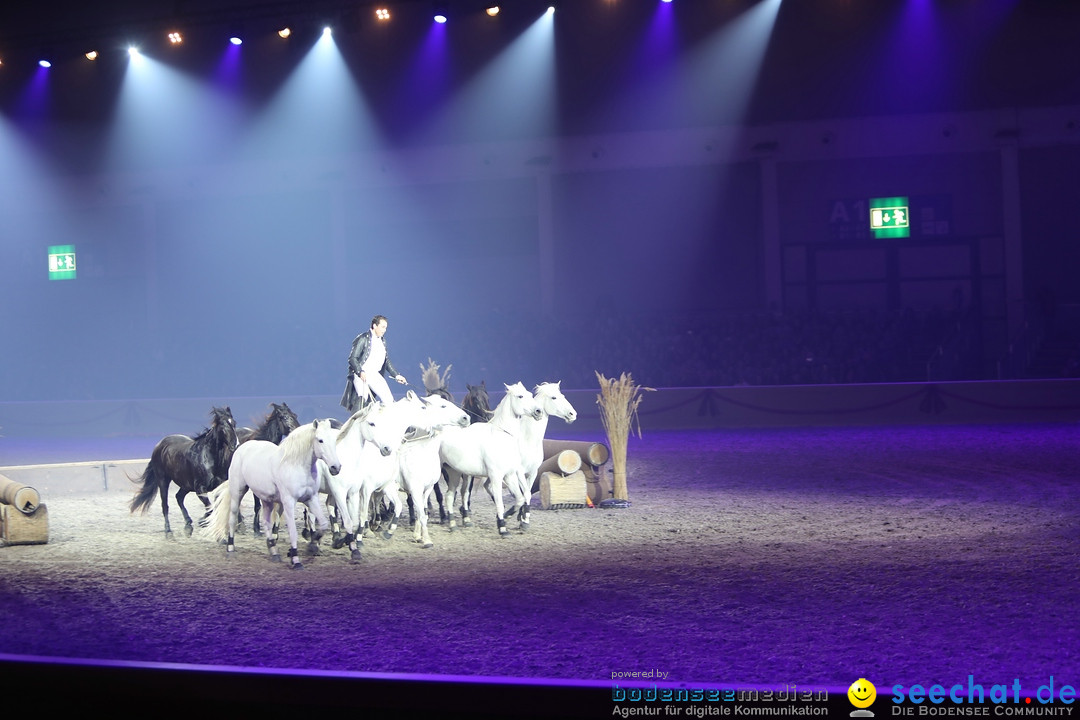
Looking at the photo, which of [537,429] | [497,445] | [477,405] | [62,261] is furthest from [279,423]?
[62,261]

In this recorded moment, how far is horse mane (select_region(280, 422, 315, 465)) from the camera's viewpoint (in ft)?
25.2

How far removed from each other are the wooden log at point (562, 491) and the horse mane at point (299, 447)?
3.55m

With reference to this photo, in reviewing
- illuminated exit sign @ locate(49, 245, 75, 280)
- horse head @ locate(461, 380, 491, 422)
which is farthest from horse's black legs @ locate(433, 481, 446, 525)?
illuminated exit sign @ locate(49, 245, 75, 280)

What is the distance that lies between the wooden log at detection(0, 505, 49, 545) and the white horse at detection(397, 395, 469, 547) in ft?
11.2

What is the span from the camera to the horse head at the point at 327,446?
7461 mm

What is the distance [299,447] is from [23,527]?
3.35m

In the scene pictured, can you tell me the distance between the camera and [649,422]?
19.4 m

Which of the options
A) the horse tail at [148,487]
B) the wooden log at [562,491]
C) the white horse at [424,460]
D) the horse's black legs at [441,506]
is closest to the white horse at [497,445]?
the white horse at [424,460]

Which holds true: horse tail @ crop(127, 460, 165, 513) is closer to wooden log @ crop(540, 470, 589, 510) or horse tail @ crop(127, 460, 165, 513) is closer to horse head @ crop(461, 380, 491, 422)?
horse head @ crop(461, 380, 491, 422)

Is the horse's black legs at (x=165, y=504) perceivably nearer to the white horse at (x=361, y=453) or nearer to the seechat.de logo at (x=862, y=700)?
the white horse at (x=361, y=453)

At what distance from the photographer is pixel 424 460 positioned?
877 centimetres

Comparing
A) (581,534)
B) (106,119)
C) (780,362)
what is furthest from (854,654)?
(106,119)

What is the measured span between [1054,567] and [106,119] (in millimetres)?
26827

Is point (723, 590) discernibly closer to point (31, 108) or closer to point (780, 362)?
point (780, 362)
